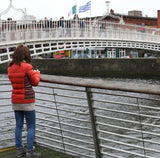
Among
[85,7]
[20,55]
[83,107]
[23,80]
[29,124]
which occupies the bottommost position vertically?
[83,107]

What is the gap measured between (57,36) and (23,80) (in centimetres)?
1680

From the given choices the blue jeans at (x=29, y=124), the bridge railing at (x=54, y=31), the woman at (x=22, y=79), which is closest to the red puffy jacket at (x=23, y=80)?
the woman at (x=22, y=79)

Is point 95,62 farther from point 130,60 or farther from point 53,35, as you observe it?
point 53,35

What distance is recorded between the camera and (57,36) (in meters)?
20.2

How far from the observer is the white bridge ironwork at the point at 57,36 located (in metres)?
16.9

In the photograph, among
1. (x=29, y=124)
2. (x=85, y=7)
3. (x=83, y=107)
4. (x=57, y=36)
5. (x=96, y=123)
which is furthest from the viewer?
(x=85, y=7)

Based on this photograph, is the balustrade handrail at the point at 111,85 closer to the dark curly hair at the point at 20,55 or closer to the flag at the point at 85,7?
the dark curly hair at the point at 20,55

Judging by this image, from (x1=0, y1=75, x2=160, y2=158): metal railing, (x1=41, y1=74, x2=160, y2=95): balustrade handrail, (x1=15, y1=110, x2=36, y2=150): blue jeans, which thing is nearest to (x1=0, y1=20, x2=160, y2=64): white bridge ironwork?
(x1=0, y1=75, x2=160, y2=158): metal railing

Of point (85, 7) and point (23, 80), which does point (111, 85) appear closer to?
point (23, 80)

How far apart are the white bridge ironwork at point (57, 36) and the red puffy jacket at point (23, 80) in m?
12.4

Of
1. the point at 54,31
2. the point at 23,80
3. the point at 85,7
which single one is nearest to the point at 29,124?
the point at 23,80

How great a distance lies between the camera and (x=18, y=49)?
140 inches

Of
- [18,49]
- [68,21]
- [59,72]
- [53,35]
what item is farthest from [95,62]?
[18,49]

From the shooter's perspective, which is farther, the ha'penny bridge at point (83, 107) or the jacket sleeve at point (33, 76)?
the jacket sleeve at point (33, 76)
